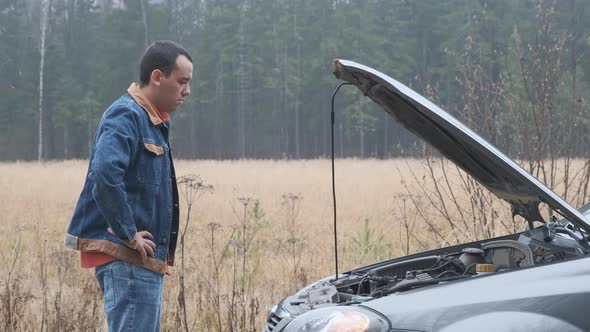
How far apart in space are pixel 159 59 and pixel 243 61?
4838cm

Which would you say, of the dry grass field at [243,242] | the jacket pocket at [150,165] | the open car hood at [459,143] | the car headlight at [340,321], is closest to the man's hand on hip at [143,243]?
the jacket pocket at [150,165]

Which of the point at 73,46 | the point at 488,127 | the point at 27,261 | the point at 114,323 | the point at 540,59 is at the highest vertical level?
the point at 73,46

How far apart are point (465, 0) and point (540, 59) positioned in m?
44.8

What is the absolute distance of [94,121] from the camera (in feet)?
150

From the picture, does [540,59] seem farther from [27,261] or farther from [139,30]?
[139,30]

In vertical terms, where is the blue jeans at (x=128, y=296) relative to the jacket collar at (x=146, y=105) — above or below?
below

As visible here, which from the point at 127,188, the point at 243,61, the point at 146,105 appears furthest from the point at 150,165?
the point at 243,61

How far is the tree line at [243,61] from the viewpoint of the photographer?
143ft

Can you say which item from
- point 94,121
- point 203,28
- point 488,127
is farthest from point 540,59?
point 203,28

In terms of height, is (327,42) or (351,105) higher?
(327,42)

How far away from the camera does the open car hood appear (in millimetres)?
2320

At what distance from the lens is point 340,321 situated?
216cm

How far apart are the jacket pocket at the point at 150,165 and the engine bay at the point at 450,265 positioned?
79cm

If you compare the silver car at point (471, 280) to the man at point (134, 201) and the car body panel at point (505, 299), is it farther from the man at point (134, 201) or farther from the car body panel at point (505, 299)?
the man at point (134, 201)
